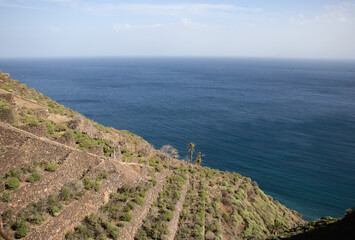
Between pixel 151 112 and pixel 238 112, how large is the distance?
134ft

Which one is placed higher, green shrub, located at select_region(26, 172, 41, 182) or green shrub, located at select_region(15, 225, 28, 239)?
green shrub, located at select_region(26, 172, 41, 182)

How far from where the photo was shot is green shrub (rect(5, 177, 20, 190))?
15727mm

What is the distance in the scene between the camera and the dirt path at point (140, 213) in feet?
62.1

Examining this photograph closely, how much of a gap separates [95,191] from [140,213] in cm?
476

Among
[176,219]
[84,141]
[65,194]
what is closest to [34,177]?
[65,194]

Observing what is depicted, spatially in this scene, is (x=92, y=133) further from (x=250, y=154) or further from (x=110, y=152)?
(x=250, y=154)

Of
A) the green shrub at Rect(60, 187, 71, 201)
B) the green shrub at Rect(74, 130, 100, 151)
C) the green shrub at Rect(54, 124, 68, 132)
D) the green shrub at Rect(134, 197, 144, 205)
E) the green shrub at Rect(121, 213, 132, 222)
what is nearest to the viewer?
the green shrub at Rect(60, 187, 71, 201)

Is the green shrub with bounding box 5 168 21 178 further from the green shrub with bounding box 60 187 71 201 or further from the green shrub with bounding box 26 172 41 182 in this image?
the green shrub with bounding box 60 187 71 201

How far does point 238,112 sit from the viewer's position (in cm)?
10612

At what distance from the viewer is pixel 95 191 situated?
19.8 metres

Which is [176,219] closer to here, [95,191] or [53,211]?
[95,191]

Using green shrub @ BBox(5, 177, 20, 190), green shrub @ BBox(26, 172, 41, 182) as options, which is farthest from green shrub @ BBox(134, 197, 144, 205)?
green shrub @ BBox(5, 177, 20, 190)

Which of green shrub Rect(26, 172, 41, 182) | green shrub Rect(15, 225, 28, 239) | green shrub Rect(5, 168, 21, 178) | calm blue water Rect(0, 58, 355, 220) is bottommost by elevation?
calm blue water Rect(0, 58, 355, 220)

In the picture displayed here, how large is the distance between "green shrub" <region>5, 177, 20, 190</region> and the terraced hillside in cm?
6
